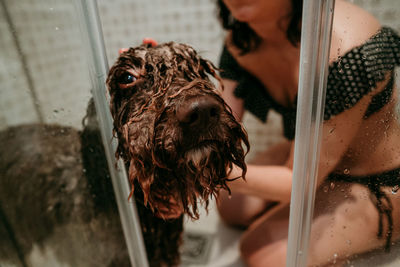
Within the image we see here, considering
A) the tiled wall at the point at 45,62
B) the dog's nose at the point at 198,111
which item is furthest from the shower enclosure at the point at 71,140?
the dog's nose at the point at 198,111

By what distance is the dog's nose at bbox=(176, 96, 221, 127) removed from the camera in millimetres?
745

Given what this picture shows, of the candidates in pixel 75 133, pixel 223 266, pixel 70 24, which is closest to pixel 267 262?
pixel 223 266

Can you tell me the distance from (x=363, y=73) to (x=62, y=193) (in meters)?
1.16

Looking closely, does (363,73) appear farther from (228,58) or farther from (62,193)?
(62,193)

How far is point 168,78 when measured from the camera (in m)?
0.95

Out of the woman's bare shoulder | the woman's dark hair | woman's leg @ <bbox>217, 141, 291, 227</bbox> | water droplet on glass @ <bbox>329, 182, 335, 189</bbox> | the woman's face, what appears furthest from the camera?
woman's leg @ <bbox>217, 141, 291, 227</bbox>

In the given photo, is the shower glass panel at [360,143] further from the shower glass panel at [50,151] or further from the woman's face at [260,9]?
the shower glass panel at [50,151]

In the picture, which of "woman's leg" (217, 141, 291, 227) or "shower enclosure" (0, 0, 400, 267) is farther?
"woman's leg" (217, 141, 291, 227)

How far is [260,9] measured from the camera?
1330mm

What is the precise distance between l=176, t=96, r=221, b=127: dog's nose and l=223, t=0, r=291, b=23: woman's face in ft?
2.44

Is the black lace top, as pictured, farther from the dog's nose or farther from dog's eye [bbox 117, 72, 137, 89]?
dog's eye [bbox 117, 72, 137, 89]

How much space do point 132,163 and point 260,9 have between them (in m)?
0.90

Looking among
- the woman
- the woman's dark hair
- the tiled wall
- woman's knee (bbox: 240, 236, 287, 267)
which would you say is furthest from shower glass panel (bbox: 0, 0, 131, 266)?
the woman's dark hair

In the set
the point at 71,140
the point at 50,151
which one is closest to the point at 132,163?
the point at 71,140
